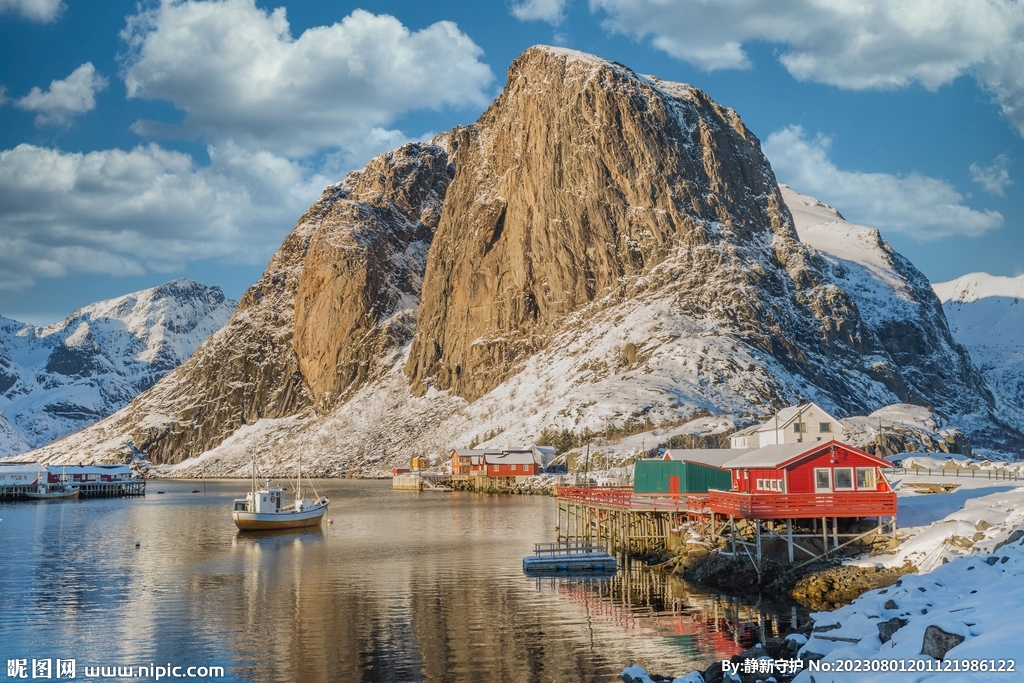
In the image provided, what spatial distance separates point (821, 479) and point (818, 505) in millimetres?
3758

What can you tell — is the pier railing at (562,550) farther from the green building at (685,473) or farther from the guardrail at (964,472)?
the guardrail at (964,472)

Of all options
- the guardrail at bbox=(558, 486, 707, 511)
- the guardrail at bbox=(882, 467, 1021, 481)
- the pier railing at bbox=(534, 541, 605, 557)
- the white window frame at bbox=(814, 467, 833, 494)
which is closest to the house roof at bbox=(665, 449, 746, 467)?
the guardrail at bbox=(558, 486, 707, 511)

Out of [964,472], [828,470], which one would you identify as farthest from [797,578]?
[964,472]

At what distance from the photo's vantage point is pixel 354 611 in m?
49.9

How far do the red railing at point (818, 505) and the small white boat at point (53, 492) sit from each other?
150 metres

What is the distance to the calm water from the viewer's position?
38.8m

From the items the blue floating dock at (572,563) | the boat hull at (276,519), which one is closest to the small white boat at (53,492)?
the boat hull at (276,519)

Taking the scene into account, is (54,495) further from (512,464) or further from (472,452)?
(512,464)

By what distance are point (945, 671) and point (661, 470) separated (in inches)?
1953

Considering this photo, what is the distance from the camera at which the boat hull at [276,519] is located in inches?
3760

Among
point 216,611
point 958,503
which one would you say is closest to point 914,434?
point 958,503

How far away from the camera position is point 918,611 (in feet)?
99.7

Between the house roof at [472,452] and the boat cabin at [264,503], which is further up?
the house roof at [472,452]

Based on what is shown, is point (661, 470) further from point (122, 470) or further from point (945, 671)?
point (122, 470)
